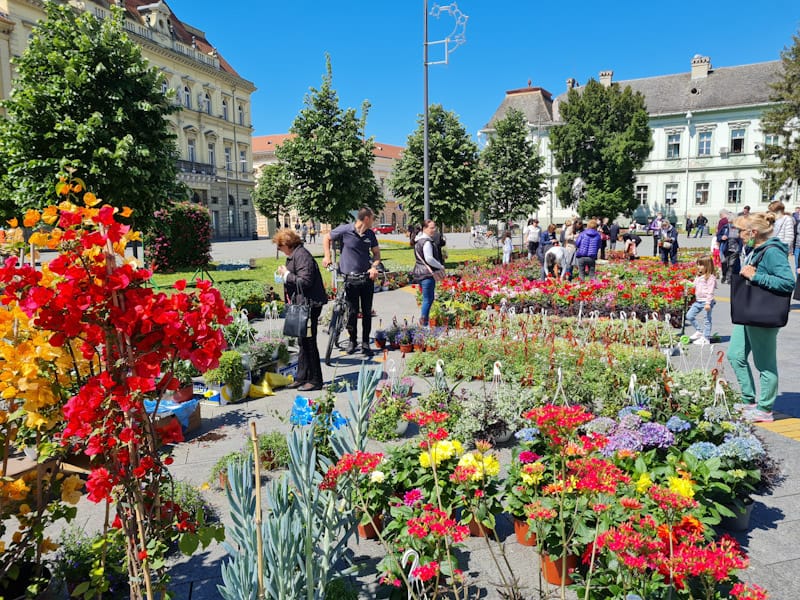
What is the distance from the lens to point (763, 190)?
37719 millimetres

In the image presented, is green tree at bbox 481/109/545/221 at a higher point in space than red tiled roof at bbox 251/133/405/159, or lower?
lower

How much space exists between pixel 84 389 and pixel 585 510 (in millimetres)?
2215

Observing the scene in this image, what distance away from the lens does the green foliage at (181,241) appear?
18031mm

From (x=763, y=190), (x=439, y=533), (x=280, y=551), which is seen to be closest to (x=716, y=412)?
(x=439, y=533)

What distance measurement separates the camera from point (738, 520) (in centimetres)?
307

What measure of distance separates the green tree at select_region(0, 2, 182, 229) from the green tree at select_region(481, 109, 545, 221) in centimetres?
1997

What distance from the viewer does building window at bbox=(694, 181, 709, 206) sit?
1692 inches

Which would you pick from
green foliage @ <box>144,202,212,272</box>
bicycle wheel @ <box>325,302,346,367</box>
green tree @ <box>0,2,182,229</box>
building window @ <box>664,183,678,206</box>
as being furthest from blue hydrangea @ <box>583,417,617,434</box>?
building window @ <box>664,183,678,206</box>

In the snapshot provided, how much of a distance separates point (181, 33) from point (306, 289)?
50.0 meters

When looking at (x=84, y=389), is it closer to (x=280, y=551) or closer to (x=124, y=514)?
(x=124, y=514)

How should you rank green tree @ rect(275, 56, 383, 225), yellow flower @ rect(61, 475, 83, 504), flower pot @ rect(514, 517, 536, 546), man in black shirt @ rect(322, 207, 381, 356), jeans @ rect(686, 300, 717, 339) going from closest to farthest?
yellow flower @ rect(61, 475, 83, 504) < flower pot @ rect(514, 517, 536, 546) < man in black shirt @ rect(322, 207, 381, 356) < jeans @ rect(686, 300, 717, 339) < green tree @ rect(275, 56, 383, 225)

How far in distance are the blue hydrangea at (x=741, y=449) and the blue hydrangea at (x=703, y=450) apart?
0.04 m

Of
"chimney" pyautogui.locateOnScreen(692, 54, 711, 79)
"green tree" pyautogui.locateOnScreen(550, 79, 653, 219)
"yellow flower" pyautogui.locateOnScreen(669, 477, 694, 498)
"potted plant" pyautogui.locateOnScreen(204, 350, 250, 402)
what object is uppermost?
"chimney" pyautogui.locateOnScreen(692, 54, 711, 79)

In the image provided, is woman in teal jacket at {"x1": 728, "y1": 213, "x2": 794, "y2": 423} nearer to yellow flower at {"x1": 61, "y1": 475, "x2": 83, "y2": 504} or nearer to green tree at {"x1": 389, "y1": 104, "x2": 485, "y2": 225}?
yellow flower at {"x1": 61, "y1": 475, "x2": 83, "y2": 504}
